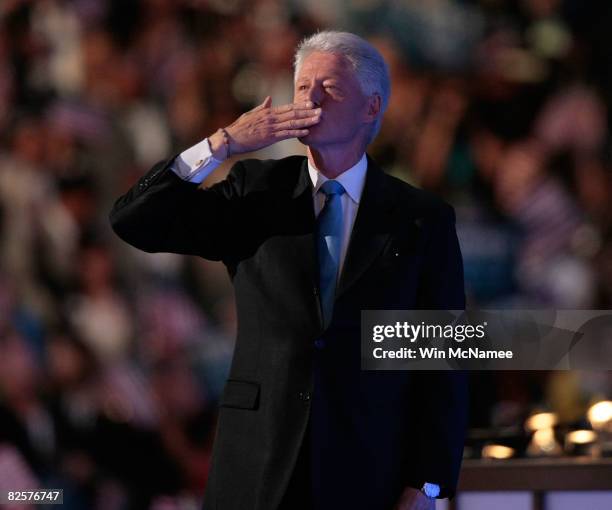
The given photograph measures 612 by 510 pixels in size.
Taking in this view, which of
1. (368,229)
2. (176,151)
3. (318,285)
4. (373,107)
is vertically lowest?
(318,285)

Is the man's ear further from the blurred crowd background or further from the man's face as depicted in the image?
the blurred crowd background

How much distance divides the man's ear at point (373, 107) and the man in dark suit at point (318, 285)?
2cm

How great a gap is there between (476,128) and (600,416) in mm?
1502

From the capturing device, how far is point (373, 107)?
6.80 feet

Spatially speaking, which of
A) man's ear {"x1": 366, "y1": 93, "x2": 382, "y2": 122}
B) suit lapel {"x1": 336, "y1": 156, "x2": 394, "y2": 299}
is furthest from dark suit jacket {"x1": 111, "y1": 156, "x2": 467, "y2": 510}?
man's ear {"x1": 366, "y1": 93, "x2": 382, "y2": 122}

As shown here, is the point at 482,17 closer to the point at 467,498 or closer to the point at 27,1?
the point at 27,1

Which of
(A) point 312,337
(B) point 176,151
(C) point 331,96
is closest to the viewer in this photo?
(A) point 312,337

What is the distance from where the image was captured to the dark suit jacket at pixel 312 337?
1.87 metres

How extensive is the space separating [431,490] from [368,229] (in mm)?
453

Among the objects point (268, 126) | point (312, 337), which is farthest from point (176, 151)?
point (312, 337)

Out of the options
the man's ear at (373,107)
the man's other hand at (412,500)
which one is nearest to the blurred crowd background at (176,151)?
the man's ear at (373,107)

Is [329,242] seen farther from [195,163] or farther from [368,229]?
[195,163]

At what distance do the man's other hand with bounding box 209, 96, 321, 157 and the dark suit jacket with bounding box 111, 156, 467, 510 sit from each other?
10cm

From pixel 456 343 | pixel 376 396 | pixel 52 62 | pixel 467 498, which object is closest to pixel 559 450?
pixel 467 498
